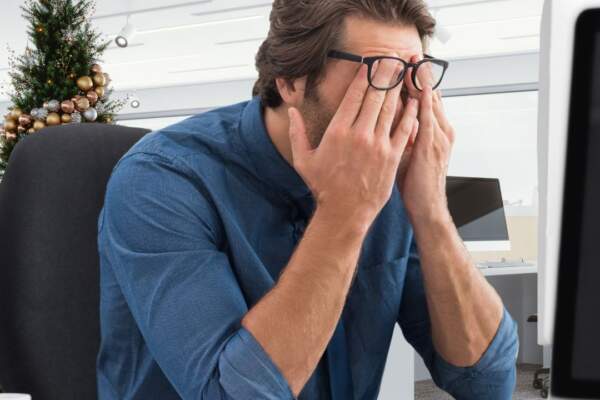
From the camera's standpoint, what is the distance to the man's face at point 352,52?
89 centimetres

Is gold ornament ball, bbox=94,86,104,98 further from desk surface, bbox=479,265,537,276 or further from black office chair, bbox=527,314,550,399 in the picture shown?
black office chair, bbox=527,314,550,399

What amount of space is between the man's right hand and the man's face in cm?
3

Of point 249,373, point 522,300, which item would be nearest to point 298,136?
point 249,373

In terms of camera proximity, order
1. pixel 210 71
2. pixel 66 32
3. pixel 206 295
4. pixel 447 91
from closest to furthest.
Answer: pixel 206 295
pixel 66 32
pixel 447 91
pixel 210 71

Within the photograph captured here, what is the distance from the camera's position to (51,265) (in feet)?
2.69

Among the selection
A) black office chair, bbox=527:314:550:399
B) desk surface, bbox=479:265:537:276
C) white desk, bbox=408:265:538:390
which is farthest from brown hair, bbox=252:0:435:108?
white desk, bbox=408:265:538:390

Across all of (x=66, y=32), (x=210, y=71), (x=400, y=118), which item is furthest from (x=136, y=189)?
(x=210, y=71)

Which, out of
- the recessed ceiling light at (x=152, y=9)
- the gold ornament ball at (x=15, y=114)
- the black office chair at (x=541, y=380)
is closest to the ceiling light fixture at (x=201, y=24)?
the recessed ceiling light at (x=152, y=9)

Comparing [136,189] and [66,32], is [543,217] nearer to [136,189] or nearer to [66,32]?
[136,189]

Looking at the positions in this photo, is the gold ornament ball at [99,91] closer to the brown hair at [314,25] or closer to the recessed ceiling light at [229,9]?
the brown hair at [314,25]

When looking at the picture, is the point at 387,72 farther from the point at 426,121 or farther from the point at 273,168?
the point at 273,168

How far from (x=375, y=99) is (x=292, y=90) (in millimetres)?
→ 156

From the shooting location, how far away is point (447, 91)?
24.4 feet

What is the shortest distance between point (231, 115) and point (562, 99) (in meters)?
0.66
